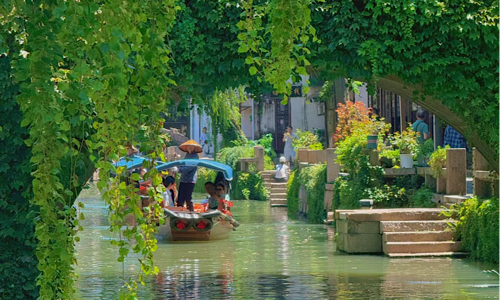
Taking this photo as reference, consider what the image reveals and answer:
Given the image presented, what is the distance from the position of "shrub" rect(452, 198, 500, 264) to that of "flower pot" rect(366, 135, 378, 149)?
397 centimetres

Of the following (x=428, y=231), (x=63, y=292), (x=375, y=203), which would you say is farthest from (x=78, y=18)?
(x=375, y=203)

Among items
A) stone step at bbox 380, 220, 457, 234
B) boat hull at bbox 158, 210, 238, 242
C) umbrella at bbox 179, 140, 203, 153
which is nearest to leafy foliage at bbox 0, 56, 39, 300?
stone step at bbox 380, 220, 457, 234

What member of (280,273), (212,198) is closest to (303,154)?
(212,198)

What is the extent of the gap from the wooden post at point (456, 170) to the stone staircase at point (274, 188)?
49.7ft

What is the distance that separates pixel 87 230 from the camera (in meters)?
25.5

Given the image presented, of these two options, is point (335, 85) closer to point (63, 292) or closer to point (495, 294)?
point (495, 294)

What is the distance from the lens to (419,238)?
1750cm

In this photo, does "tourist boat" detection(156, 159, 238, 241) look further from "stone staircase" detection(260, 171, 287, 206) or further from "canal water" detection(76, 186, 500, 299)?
"stone staircase" detection(260, 171, 287, 206)

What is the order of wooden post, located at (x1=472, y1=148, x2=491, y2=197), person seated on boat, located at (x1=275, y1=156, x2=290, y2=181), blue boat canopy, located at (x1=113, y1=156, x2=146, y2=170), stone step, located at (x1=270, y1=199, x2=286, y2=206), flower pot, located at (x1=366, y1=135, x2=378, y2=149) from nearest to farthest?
blue boat canopy, located at (x1=113, y1=156, x2=146, y2=170) < wooden post, located at (x1=472, y1=148, x2=491, y2=197) < flower pot, located at (x1=366, y1=135, x2=378, y2=149) < stone step, located at (x1=270, y1=199, x2=286, y2=206) < person seated on boat, located at (x1=275, y1=156, x2=290, y2=181)

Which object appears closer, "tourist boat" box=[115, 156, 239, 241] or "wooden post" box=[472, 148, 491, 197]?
"wooden post" box=[472, 148, 491, 197]

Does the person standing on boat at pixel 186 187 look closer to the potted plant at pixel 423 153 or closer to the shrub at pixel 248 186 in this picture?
the potted plant at pixel 423 153

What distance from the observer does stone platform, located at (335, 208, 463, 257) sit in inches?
682

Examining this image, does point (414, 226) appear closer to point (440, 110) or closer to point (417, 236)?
point (417, 236)

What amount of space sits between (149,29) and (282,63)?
729 mm
